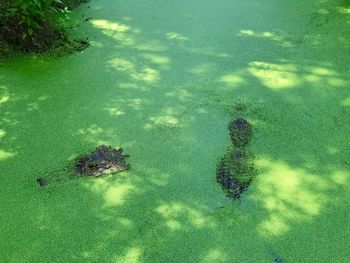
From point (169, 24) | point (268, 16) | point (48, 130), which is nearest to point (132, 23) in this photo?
point (169, 24)

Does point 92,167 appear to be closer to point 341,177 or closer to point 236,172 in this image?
point 236,172

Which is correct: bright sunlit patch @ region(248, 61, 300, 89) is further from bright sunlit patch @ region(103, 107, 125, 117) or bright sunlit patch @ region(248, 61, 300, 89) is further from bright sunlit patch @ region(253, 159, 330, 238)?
bright sunlit patch @ region(103, 107, 125, 117)

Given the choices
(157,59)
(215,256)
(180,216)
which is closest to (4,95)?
(157,59)

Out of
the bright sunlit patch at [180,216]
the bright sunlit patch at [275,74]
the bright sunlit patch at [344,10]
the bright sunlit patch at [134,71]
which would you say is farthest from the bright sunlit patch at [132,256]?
the bright sunlit patch at [344,10]

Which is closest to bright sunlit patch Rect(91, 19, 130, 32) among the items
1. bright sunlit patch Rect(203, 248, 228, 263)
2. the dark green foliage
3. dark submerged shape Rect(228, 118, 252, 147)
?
the dark green foliage

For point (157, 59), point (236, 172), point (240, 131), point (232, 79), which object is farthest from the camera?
point (157, 59)
